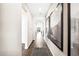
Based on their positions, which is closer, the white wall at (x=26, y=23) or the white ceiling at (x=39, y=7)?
the white ceiling at (x=39, y=7)

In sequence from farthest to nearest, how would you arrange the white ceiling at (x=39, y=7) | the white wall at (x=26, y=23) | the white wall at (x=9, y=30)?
the white wall at (x=26, y=23), the white ceiling at (x=39, y=7), the white wall at (x=9, y=30)

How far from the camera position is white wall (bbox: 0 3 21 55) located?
0.72m

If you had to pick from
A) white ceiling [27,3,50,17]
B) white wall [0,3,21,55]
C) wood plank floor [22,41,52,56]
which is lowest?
wood plank floor [22,41,52,56]

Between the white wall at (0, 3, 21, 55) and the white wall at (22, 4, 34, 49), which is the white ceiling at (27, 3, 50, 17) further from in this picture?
the white wall at (0, 3, 21, 55)

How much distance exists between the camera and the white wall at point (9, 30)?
72 centimetres

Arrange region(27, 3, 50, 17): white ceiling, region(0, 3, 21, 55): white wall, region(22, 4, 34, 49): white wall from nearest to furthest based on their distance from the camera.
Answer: region(0, 3, 21, 55): white wall
region(27, 3, 50, 17): white ceiling
region(22, 4, 34, 49): white wall

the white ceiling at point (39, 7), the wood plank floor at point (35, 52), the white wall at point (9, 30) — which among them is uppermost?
the white ceiling at point (39, 7)

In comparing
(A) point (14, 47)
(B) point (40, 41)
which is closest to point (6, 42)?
(A) point (14, 47)

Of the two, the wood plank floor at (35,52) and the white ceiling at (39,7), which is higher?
the white ceiling at (39,7)

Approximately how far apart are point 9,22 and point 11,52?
210 millimetres

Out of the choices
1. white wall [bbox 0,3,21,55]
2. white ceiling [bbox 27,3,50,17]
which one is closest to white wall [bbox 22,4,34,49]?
white ceiling [bbox 27,3,50,17]

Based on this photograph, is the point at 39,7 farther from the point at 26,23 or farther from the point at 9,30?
the point at 9,30

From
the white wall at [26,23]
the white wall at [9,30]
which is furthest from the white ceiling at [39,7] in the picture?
the white wall at [9,30]

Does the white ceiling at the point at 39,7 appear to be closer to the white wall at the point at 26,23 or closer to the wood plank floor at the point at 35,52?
the white wall at the point at 26,23
